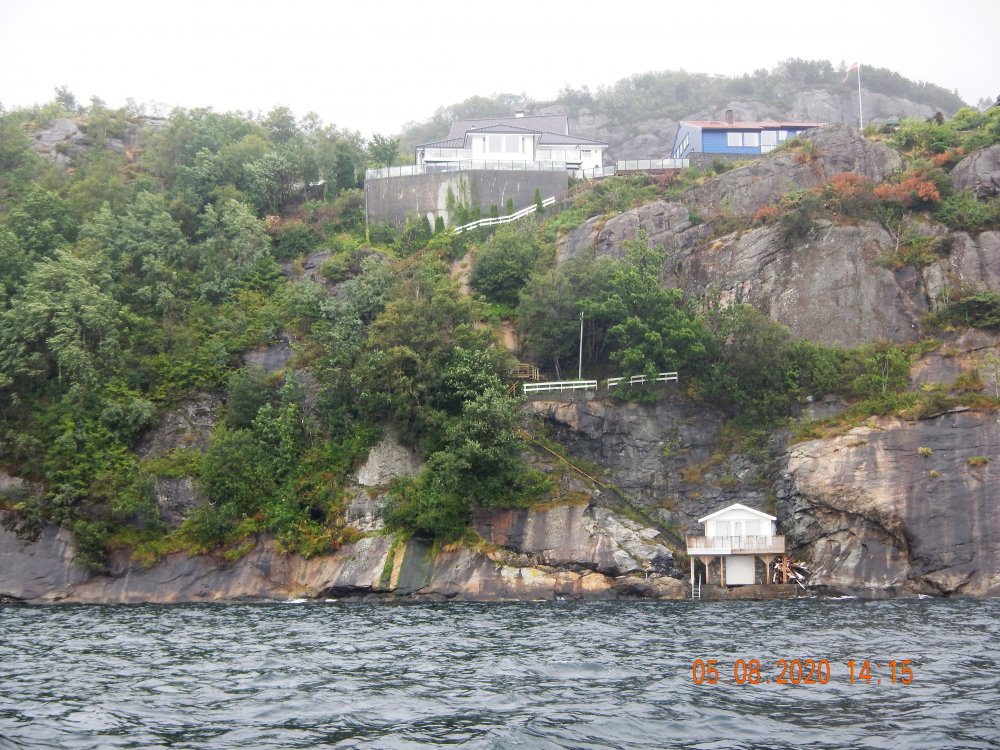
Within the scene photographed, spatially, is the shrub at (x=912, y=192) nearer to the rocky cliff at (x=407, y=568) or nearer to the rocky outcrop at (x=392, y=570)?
the rocky cliff at (x=407, y=568)

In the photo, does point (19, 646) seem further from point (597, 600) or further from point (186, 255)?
point (186, 255)

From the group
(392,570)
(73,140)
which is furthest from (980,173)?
(73,140)

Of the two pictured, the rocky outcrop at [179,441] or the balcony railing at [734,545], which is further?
the rocky outcrop at [179,441]

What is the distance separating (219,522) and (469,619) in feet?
54.2

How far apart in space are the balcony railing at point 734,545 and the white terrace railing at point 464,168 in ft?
106

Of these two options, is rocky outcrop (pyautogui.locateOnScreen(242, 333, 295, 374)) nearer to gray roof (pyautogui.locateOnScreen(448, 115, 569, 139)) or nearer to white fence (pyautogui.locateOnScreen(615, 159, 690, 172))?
white fence (pyautogui.locateOnScreen(615, 159, 690, 172))

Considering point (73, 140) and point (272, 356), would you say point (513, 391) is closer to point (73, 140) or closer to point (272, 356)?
point (272, 356)

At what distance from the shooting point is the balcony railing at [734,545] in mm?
42875

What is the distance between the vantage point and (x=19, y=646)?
27828mm

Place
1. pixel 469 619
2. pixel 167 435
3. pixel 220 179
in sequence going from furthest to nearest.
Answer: pixel 220 179, pixel 167 435, pixel 469 619

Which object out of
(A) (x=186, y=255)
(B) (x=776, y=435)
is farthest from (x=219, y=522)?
(B) (x=776, y=435)

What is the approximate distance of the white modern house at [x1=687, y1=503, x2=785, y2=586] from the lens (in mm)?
42969

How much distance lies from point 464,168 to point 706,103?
68.0 meters
